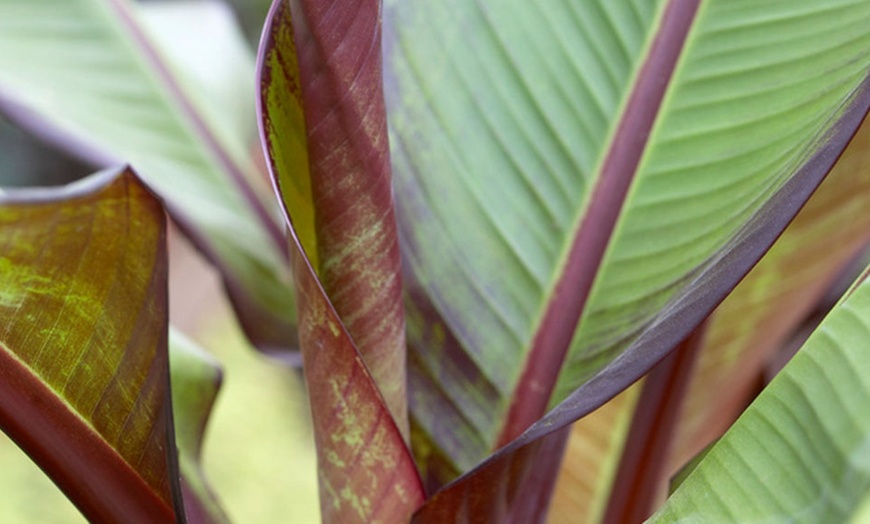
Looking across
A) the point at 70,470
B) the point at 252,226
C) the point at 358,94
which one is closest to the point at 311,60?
the point at 358,94

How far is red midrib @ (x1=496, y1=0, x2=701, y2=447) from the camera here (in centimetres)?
44

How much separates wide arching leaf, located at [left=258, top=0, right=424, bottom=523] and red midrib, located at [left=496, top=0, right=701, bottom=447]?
98 mm

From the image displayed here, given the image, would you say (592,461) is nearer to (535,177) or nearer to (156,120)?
(535,177)

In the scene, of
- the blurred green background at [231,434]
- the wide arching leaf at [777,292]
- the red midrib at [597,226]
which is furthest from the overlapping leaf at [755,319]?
the blurred green background at [231,434]

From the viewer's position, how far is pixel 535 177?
0.46 m

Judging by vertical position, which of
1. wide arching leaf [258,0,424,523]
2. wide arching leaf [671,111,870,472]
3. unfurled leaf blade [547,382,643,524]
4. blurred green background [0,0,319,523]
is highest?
wide arching leaf [258,0,424,523]

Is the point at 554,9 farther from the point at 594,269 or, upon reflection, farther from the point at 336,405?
the point at 336,405

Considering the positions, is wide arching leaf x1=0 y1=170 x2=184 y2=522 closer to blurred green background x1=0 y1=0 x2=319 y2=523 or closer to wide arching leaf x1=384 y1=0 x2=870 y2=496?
wide arching leaf x1=384 y1=0 x2=870 y2=496

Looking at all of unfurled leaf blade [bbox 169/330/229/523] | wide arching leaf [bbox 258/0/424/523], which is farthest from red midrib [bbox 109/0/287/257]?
wide arching leaf [bbox 258/0/424/523]

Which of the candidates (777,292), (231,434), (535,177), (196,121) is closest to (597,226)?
(535,177)

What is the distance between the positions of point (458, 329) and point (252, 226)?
25cm

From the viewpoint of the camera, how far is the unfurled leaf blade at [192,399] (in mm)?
443

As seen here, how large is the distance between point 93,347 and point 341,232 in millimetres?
91

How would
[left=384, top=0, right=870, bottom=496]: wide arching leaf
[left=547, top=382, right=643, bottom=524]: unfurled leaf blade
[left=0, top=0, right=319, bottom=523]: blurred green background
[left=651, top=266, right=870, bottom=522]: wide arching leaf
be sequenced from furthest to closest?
[left=0, top=0, right=319, bottom=523]: blurred green background, [left=547, top=382, right=643, bottom=524]: unfurled leaf blade, [left=384, top=0, right=870, bottom=496]: wide arching leaf, [left=651, top=266, right=870, bottom=522]: wide arching leaf
